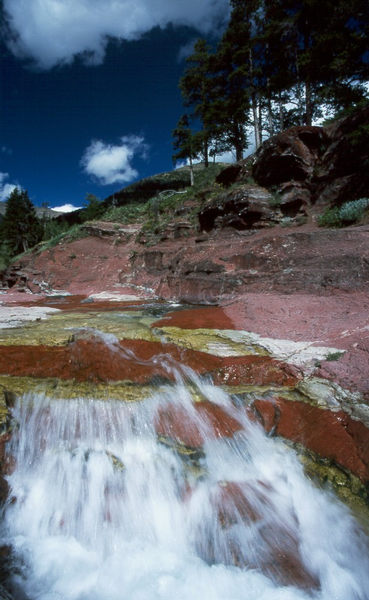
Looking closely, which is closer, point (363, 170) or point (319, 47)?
point (363, 170)

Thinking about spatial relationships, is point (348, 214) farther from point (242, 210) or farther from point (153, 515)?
point (153, 515)

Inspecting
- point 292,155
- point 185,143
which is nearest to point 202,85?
point 185,143

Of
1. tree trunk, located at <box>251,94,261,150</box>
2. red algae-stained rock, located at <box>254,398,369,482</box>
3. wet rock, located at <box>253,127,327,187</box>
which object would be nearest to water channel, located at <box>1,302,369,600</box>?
red algae-stained rock, located at <box>254,398,369,482</box>

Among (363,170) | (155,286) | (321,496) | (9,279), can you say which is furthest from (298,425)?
(9,279)

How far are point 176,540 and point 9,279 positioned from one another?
13205 mm

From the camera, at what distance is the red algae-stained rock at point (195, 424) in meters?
2.17

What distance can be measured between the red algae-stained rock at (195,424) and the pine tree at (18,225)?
37.8 meters

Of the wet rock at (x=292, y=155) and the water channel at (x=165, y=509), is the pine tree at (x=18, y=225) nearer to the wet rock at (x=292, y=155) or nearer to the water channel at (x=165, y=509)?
the wet rock at (x=292, y=155)

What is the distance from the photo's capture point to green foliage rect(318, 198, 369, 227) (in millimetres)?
6714

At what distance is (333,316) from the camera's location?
3650mm

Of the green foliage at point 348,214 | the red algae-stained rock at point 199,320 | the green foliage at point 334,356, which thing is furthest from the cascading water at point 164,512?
the green foliage at point 348,214

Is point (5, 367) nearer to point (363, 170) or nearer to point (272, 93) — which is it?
point (363, 170)

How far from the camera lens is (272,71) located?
18656 millimetres

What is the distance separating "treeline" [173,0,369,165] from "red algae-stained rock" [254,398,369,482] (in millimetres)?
14241
